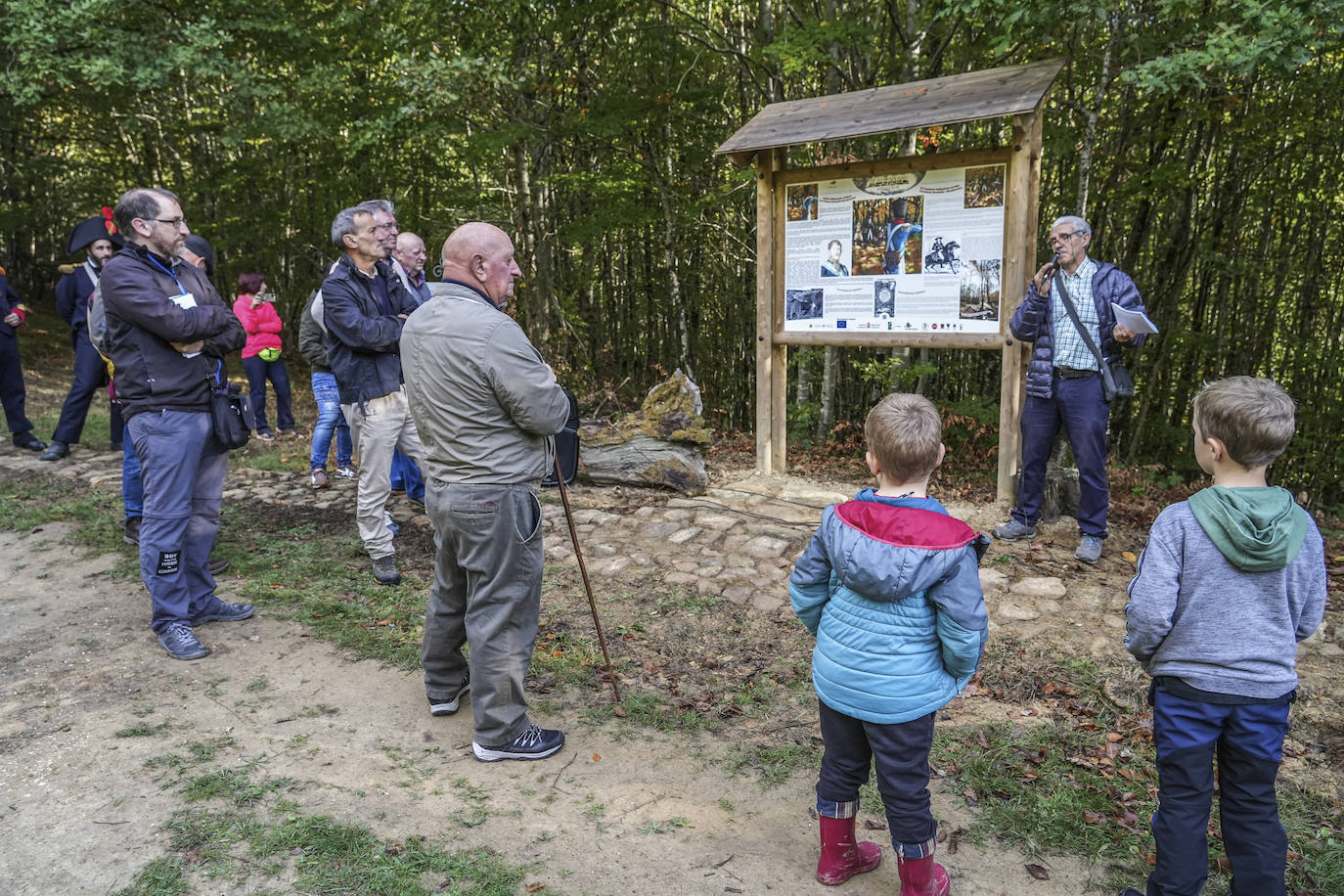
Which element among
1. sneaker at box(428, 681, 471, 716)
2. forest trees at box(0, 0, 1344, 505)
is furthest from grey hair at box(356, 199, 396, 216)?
forest trees at box(0, 0, 1344, 505)

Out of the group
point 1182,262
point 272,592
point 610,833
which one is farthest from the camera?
point 1182,262

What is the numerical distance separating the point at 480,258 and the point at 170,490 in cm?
219

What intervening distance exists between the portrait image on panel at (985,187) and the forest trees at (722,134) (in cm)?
83

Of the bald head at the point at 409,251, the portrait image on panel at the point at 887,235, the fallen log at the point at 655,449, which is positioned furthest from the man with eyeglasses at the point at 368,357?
the portrait image on panel at the point at 887,235

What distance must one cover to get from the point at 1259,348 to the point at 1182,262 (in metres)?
1.33

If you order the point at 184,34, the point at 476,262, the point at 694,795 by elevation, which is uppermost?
the point at 184,34

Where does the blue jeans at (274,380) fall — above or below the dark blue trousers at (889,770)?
above

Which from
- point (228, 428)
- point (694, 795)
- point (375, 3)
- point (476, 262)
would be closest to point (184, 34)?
point (375, 3)

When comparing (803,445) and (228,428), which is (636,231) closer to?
(803,445)

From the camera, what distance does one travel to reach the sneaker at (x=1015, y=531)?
17.6 ft

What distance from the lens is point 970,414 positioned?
24.7ft

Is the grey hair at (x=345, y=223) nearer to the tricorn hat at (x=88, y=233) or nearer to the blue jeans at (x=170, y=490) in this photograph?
the blue jeans at (x=170, y=490)

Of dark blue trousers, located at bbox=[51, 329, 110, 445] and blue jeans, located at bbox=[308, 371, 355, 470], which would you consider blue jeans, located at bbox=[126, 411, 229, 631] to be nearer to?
blue jeans, located at bbox=[308, 371, 355, 470]

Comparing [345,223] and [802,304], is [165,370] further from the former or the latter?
[802,304]
